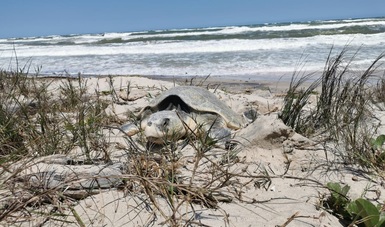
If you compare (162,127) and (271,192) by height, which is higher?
(162,127)

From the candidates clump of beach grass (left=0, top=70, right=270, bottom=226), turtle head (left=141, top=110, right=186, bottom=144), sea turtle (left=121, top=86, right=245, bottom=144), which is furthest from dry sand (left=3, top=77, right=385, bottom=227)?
sea turtle (left=121, top=86, right=245, bottom=144)

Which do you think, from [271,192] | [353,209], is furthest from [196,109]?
[353,209]

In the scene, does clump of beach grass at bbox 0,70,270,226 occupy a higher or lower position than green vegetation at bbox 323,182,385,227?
higher

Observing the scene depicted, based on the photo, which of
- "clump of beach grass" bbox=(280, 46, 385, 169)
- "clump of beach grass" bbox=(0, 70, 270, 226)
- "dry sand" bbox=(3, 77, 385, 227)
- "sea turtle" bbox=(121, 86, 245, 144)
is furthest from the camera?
"sea turtle" bbox=(121, 86, 245, 144)

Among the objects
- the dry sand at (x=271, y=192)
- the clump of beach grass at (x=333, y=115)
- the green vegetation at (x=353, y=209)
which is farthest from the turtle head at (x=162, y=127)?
the green vegetation at (x=353, y=209)

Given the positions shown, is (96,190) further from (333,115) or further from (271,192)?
(333,115)

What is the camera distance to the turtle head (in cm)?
318

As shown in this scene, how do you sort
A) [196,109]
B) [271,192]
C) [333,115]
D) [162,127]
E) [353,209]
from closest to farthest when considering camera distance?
[353,209] → [271,192] → [162,127] → [333,115] → [196,109]

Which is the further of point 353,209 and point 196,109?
point 196,109

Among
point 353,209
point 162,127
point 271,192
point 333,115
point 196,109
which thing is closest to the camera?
point 353,209

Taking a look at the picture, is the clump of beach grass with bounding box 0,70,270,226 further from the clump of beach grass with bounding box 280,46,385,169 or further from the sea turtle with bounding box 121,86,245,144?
the sea turtle with bounding box 121,86,245,144

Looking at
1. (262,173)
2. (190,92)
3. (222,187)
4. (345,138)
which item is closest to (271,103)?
(190,92)

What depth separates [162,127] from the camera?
329 centimetres

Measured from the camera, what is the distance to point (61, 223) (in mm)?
1768
